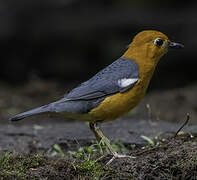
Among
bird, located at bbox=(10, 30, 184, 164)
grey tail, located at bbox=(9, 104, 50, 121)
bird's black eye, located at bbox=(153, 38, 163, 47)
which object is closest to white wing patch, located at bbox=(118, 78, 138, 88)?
bird, located at bbox=(10, 30, 184, 164)

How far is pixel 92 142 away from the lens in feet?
22.7

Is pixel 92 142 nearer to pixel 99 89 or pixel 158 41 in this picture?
pixel 99 89

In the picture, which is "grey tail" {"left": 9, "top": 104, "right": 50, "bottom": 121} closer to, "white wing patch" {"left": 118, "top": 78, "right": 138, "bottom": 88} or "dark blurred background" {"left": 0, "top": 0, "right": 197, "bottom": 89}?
"white wing patch" {"left": 118, "top": 78, "right": 138, "bottom": 88}

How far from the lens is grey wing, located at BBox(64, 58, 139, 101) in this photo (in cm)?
582

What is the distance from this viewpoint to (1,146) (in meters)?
6.82

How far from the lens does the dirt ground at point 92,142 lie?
4730mm

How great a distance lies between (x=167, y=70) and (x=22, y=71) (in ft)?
14.0

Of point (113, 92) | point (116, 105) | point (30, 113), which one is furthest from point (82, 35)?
point (30, 113)

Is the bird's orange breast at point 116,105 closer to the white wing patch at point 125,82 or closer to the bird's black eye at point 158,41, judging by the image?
the white wing patch at point 125,82

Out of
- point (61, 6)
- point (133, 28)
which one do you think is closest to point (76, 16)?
point (61, 6)

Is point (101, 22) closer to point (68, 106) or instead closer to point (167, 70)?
point (167, 70)

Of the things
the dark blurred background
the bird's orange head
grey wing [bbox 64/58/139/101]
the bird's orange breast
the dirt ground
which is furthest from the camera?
the dark blurred background

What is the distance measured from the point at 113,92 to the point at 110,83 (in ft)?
0.49

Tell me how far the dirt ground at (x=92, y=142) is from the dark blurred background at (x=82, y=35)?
88cm
